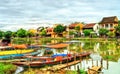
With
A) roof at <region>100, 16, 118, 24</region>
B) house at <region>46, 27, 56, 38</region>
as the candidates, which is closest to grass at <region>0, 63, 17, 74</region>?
roof at <region>100, 16, 118, 24</region>

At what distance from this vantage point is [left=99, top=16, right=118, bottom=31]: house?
294 feet

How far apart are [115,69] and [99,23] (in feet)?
215

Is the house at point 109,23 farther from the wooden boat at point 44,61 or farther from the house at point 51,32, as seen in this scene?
the wooden boat at point 44,61

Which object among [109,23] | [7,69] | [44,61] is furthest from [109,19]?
[7,69]

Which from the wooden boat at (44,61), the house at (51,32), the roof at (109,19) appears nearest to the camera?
the wooden boat at (44,61)

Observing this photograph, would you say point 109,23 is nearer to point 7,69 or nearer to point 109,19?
point 109,19

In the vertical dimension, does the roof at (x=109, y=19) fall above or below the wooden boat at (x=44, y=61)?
above

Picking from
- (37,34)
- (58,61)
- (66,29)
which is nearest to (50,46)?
(58,61)

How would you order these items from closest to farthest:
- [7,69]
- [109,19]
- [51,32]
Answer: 1. [7,69]
2. [109,19]
3. [51,32]

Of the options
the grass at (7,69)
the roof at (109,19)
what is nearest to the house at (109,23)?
the roof at (109,19)

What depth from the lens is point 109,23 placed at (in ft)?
298

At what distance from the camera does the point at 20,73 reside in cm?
2797

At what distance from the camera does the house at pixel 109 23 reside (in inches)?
3531

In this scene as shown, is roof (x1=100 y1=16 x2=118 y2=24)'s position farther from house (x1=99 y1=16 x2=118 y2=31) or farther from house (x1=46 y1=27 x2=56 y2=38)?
house (x1=46 y1=27 x2=56 y2=38)
